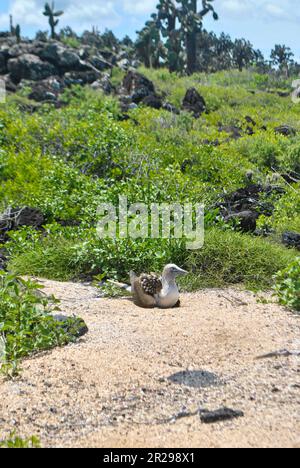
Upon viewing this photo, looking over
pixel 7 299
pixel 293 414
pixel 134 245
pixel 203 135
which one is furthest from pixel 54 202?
pixel 203 135

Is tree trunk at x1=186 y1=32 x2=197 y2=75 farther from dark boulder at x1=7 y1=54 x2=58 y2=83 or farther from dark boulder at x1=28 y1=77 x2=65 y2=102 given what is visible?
dark boulder at x1=28 y1=77 x2=65 y2=102


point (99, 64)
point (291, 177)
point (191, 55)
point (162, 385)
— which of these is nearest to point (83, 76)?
point (99, 64)

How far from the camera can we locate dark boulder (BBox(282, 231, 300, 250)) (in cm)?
671

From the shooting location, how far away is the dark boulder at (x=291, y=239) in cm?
671

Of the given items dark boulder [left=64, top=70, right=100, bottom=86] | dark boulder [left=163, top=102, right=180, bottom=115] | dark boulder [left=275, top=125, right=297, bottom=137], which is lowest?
dark boulder [left=275, top=125, right=297, bottom=137]

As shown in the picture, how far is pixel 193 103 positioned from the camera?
1838 cm

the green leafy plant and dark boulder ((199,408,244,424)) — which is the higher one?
dark boulder ((199,408,244,424))

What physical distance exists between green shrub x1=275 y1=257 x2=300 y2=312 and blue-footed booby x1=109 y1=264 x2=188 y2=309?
745mm

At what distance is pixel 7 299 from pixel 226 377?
1613 millimetres

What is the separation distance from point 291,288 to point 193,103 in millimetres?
14396

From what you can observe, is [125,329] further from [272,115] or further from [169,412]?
[272,115]

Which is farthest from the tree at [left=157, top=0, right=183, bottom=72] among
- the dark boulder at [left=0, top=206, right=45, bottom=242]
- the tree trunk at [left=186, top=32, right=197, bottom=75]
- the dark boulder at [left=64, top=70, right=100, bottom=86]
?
the dark boulder at [left=0, top=206, right=45, bottom=242]
